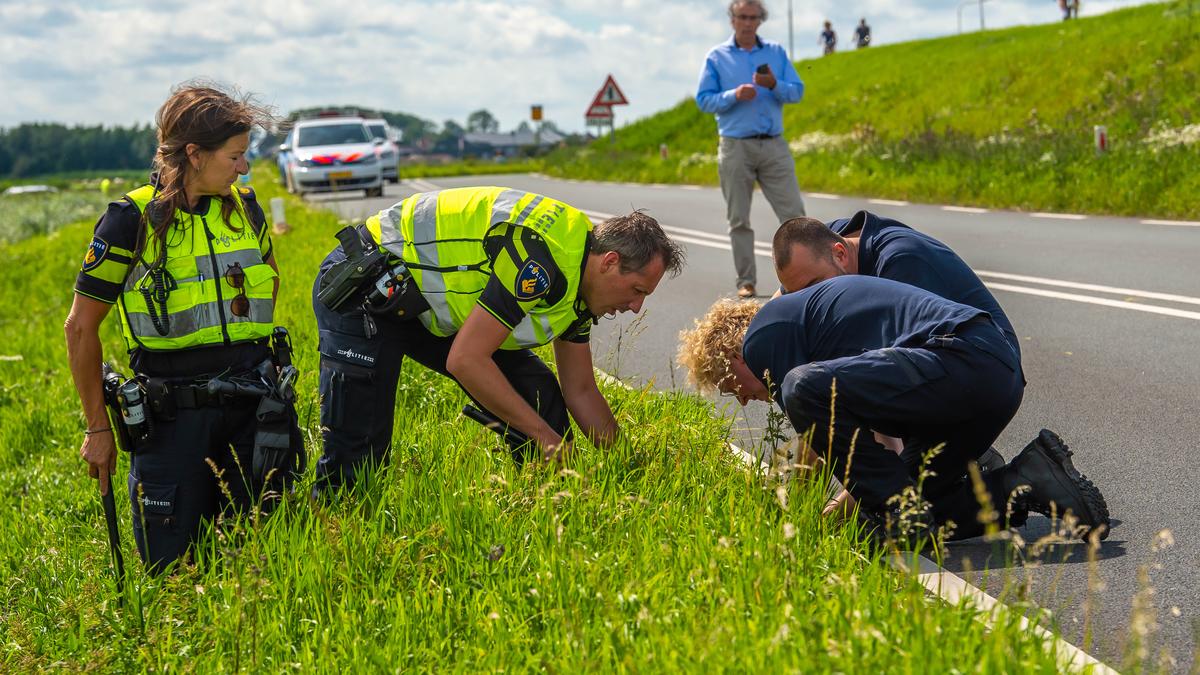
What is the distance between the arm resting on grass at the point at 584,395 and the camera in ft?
16.0

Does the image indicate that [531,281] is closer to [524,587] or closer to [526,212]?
[526,212]

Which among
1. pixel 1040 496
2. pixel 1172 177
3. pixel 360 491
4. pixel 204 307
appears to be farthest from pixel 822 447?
pixel 1172 177

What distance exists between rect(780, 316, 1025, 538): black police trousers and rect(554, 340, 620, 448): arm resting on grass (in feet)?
2.86

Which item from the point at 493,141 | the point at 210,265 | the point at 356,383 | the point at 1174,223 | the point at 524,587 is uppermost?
the point at 493,141

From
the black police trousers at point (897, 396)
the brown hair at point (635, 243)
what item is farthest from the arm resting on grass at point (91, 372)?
the black police trousers at point (897, 396)

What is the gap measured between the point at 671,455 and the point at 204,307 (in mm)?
1797

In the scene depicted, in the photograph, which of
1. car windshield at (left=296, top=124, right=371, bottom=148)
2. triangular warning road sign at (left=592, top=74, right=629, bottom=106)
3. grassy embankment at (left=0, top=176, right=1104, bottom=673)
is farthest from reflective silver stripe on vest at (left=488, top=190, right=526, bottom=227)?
triangular warning road sign at (left=592, top=74, right=629, bottom=106)

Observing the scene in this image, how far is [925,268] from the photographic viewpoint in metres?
4.84

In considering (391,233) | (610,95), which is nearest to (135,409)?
(391,233)

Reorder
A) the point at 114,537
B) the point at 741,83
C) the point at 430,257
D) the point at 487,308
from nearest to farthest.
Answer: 1. the point at 487,308
2. the point at 114,537
3. the point at 430,257
4. the point at 741,83

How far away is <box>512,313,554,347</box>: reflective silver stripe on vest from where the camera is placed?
439cm

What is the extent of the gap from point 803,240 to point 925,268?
0.48 m

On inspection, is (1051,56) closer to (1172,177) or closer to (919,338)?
(1172,177)

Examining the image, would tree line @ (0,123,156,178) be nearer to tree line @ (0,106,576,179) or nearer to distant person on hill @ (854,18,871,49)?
tree line @ (0,106,576,179)
